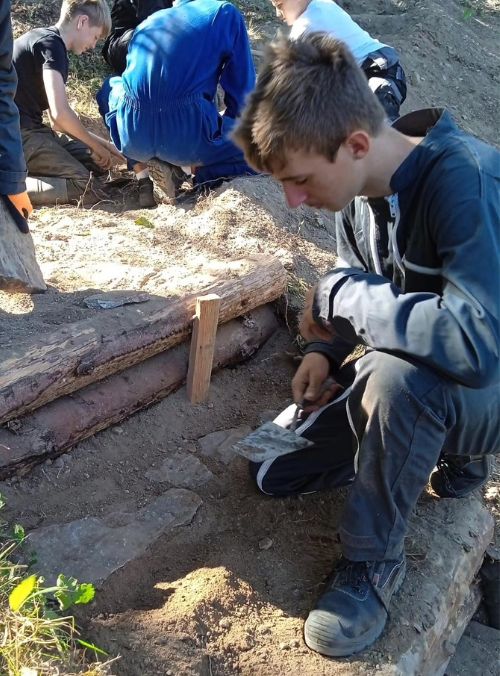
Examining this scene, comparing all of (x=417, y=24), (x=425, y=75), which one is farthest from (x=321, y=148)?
(x=417, y=24)

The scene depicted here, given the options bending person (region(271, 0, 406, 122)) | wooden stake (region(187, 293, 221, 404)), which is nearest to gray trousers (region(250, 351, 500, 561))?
wooden stake (region(187, 293, 221, 404))

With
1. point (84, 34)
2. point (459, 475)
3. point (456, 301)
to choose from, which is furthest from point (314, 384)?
point (84, 34)

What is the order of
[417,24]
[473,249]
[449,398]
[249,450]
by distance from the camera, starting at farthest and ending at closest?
[417,24] → [249,450] → [449,398] → [473,249]

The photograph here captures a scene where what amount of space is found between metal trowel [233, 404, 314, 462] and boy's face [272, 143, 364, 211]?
2.68ft

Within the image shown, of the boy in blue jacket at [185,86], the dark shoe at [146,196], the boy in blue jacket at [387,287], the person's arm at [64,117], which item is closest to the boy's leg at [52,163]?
the person's arm at [64,117]

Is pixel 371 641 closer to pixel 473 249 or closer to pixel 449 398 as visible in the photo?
pixel 449 398

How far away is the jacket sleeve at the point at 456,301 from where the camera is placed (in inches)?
67.3

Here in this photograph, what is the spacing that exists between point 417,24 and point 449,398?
7683 millimetres

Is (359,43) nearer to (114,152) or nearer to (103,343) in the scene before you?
(114,152)

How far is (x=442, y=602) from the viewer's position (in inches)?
87.7

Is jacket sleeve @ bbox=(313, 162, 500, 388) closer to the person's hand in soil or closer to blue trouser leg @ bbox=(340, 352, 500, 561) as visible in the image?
blue trouser leg @ bbox=(340, 352, 500, 561)

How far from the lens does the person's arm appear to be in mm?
4762

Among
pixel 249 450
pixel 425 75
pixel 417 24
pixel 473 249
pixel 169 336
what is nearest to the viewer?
pixel 473 249

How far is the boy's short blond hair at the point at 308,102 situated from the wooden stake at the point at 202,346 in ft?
3.42
